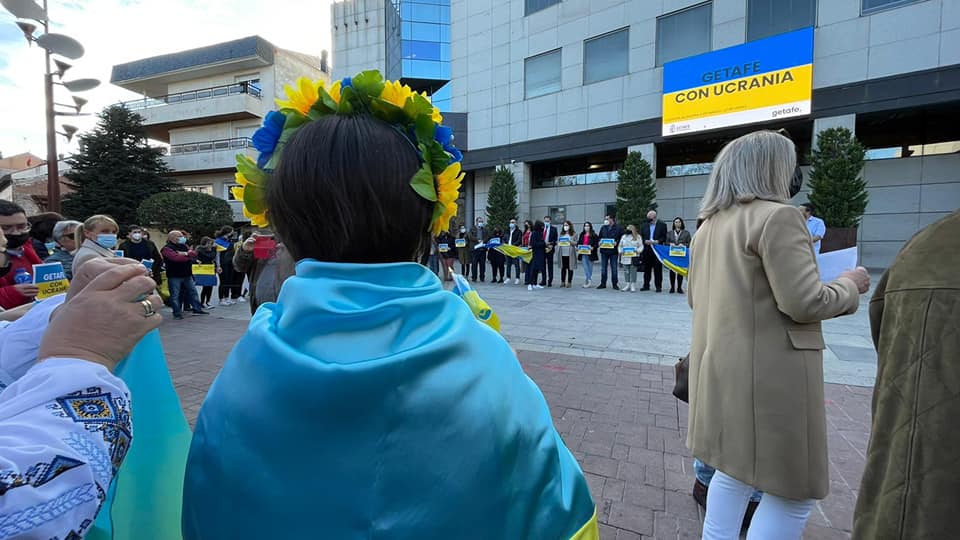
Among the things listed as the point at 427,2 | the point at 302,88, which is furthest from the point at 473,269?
the point at 427,2

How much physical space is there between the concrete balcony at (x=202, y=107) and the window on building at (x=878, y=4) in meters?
32.3

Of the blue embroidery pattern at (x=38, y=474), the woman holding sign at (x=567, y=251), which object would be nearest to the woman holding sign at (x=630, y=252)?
the woman holding sign at (x=567, y=251)

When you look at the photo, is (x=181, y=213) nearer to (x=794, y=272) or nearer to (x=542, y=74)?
(x=542, y=74)

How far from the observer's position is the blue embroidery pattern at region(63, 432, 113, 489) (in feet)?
2.50

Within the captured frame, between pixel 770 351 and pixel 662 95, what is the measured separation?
1754cm

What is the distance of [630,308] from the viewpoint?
9.16m

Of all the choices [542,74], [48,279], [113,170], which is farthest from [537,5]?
[113,170]

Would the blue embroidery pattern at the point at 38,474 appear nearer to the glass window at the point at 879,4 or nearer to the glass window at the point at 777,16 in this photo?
the glass window at the point at 777,16

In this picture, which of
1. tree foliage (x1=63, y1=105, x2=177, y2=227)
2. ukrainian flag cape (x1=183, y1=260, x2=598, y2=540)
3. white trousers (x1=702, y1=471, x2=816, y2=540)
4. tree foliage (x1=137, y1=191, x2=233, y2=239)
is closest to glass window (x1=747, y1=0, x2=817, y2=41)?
white trousers (x1=702, y1=471, x2=816, y2=540)

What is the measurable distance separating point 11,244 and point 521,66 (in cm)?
2001

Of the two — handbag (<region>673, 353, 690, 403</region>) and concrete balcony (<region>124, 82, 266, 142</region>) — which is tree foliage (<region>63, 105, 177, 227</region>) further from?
handbag (<region>673, 353, 690, 403</region>)

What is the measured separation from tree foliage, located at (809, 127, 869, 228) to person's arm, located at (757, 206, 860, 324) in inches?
575

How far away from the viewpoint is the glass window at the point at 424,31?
28.7 meters

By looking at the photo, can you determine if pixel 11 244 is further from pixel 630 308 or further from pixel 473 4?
pixel 473 4
